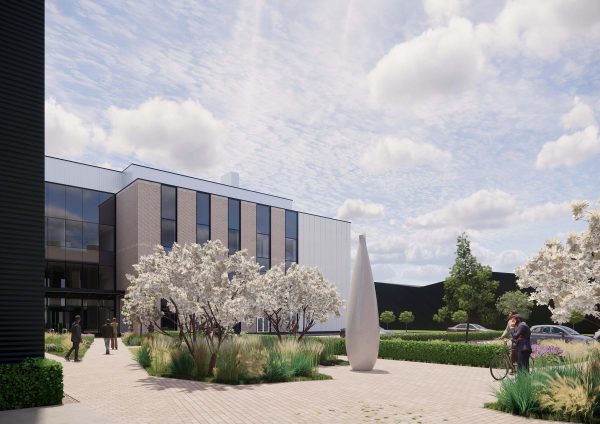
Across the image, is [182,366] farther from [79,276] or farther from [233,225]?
[233,225]

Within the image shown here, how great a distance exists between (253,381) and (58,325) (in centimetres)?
3163

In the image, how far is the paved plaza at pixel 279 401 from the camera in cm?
1042

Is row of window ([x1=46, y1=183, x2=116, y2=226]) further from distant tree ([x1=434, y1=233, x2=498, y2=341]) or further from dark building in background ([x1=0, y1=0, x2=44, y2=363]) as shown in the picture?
dark building in background ([x1=0, y1=0, x2=44, y2=363])

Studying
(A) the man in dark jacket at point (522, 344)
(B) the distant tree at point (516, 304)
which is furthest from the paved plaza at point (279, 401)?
(B) the distant tree at point (516, 304)

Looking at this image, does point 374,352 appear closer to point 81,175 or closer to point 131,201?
point 131,201

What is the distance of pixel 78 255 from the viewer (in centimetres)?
4303

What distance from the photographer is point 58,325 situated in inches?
1640

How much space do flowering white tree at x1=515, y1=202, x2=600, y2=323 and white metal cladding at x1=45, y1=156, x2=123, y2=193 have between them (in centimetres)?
3763

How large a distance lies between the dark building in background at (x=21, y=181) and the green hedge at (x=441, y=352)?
14.1 metres

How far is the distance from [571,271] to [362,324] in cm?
687

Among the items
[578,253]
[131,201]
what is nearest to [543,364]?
[578,253]

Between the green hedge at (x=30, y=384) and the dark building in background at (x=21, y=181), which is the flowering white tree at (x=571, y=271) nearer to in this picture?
the green hedge at (x=30, y=384)

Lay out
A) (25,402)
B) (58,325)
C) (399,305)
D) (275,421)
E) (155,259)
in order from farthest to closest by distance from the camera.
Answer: (399,305)
(58,325)
(155,259)
(25,402)
(275,421)

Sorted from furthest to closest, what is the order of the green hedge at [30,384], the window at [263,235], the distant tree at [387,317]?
1. the window at [263,235]
2. the distant tree at [387,317]
3. the green hedge at [30,384]
